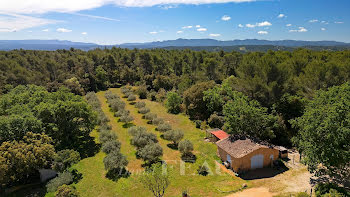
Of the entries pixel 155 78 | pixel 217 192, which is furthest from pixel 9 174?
pixel 155 78

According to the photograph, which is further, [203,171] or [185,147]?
[185,147]

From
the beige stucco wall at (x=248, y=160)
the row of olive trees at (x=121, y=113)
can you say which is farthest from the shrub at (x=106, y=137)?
the beige stucco wall at (x=248, y=160)

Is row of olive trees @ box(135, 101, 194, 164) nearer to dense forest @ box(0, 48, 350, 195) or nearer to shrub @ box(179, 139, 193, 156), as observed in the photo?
shrub @ box(179, 139, 193, 156)

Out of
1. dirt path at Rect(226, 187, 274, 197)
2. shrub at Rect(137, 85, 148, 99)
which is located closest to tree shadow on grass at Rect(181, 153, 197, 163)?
dirt path at Rect(226, 187, 274, 197)

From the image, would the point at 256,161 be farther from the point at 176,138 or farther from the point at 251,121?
the point at 176,138

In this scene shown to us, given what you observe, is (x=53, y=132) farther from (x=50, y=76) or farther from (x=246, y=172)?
(x=50, y=76)

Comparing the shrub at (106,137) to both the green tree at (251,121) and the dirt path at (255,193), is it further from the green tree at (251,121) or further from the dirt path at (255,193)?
the dirt path at (255,193)

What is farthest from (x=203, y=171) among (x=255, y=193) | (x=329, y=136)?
(x=329, y=136)
